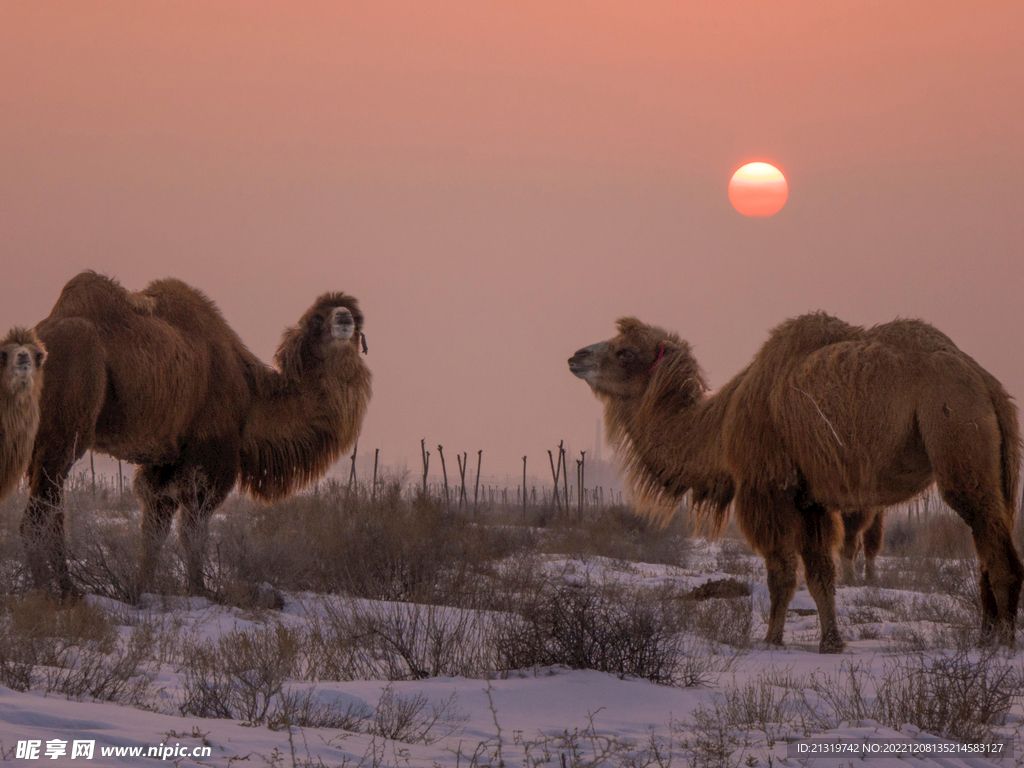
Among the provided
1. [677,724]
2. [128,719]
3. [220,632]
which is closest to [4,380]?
[220,632]

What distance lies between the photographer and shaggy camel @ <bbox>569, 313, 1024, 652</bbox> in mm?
6465

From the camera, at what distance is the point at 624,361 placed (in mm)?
8531

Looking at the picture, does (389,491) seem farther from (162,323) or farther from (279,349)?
(162,323)

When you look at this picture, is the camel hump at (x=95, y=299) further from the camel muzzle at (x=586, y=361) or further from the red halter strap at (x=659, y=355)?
the red halter strap at (x=659, y=355)

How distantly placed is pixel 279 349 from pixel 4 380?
3.53m

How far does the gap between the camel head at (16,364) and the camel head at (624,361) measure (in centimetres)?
412

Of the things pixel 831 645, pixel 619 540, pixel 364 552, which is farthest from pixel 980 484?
pixel 619 540

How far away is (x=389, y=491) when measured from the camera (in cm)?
1533

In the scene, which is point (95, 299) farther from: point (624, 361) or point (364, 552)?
point (624, 361)

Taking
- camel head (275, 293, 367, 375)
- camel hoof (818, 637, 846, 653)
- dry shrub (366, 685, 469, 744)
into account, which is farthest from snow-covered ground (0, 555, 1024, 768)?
camel head (275, 293, 367, 375)

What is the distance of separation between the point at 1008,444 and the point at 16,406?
6495 mm

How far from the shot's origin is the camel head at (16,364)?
6.69 meters

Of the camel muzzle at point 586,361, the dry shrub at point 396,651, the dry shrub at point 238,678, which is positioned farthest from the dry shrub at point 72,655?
the camel muzzle at point 586,361

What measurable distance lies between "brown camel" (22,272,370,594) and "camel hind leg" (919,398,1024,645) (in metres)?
5.54
